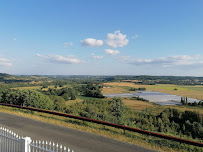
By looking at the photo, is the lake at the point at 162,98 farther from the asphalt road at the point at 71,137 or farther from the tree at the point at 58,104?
the asphalt road at the point at 71,137

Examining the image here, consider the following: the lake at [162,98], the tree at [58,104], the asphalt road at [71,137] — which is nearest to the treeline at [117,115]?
the tree at [58,104]

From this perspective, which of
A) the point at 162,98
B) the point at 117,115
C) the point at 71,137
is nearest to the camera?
the point at 71,137

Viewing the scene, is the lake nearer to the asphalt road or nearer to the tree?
the tree

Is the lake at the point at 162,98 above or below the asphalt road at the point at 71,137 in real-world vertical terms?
below

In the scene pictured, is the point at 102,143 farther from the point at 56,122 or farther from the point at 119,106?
the point at 119,106

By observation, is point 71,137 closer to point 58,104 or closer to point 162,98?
point 58,104

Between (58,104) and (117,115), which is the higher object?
(58,104)

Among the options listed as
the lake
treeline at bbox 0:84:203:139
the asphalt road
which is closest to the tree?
treeline at bbox 0:84:203:139

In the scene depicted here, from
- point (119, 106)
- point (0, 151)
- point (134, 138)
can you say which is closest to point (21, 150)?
point (0, 151)

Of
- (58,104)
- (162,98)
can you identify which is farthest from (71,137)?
(162,98)
